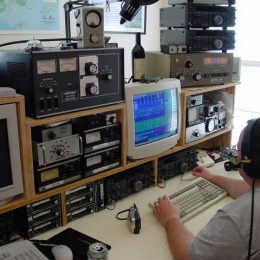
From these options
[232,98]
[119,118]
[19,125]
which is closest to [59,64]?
[19,125]

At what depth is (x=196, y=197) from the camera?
5.70 feet

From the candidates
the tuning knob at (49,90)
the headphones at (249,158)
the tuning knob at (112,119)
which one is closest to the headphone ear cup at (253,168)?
the headphones at (249,158)

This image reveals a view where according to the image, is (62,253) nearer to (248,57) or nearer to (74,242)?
(74,242)

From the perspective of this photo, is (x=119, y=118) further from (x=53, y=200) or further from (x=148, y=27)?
(x=148, y=27)

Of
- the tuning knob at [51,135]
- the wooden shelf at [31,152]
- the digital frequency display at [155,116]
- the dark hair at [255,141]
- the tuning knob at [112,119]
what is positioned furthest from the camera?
the digital frequency display at [155,116]

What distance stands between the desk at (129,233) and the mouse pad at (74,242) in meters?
0.04

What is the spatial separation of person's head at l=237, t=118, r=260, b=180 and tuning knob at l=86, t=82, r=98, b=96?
64 cm

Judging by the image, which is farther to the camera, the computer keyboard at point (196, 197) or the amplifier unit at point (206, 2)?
the amplifier unit at point (206, 2)

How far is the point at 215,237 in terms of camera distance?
111 centimetres

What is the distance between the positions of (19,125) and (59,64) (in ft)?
0.93

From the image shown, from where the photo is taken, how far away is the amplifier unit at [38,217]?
1.39 metres

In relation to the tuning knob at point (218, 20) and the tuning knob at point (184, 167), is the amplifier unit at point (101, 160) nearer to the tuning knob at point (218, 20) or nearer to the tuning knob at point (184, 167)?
the tuning knob at point (184, 167)

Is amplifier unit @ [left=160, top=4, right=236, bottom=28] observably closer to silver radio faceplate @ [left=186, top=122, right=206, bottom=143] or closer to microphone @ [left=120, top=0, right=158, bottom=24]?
microphone @ [left=120, top=0, right=158, bottom=24]

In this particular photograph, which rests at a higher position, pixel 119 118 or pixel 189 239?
pixel 119 118
